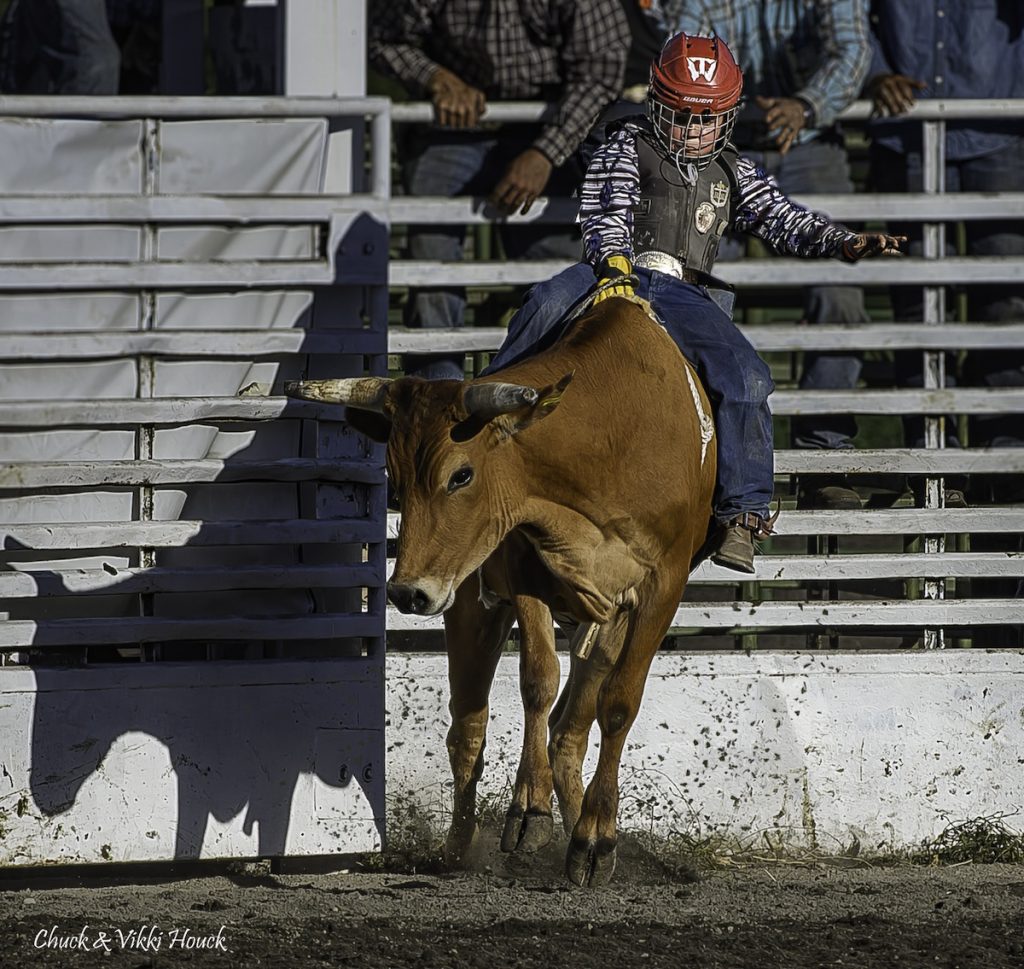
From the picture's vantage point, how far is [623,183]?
6.27 meters

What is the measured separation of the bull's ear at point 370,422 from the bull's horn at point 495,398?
1.43 ft

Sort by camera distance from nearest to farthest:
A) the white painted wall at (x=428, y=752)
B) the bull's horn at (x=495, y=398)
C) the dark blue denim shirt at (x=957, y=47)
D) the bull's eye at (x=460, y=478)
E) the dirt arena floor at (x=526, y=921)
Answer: the dirt arena floor at (x=526, y=921)
the bull's horn at (x=495, y=398)
the bull's eye at (x=460, y=478)
the white painted wall at (x=428, y=752)
the dark blue denim shirt at (x=957, y=47)

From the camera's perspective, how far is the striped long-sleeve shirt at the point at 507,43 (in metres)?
7.59

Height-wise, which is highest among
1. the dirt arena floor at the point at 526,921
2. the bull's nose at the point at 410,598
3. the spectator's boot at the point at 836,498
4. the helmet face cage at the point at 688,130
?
the helmet face cage at the point at 688,130

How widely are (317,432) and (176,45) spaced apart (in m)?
2.90

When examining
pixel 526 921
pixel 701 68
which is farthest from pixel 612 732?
pixel 701 68

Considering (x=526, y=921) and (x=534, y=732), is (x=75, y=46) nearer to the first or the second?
(x=534, y=732)

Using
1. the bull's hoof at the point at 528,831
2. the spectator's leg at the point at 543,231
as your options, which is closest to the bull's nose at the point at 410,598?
the bull's hoof at the point at 528,831

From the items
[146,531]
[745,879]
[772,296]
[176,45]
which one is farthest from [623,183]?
[772,296]

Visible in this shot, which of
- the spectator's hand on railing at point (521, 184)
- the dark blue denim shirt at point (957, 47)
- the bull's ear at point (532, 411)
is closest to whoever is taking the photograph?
the bull's ear at point (532, 411)

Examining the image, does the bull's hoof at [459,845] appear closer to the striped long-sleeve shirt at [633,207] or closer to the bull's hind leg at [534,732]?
the bull's hind leg at [534,732]

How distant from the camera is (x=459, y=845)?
6.41 meters

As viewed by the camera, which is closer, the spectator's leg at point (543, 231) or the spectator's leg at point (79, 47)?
the spectator's leg at point (543, 231)

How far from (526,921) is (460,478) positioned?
4.66 ft
